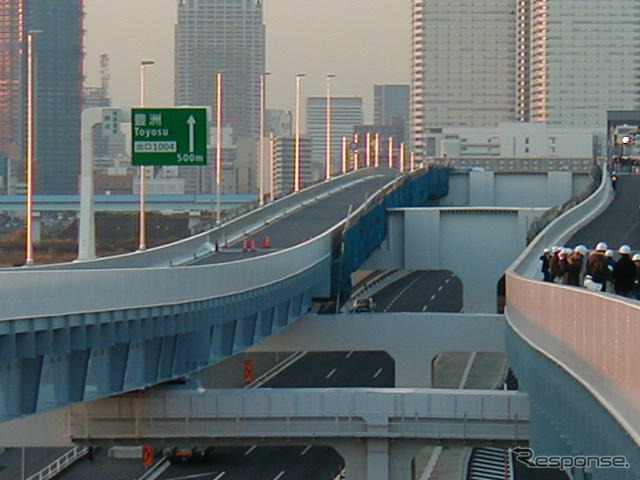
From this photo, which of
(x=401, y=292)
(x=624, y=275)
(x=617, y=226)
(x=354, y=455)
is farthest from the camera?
(x=401, y=292)

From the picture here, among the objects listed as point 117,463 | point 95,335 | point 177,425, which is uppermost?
point 95,335

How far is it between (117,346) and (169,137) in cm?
1437

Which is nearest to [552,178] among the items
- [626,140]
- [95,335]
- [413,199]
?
[626,140]

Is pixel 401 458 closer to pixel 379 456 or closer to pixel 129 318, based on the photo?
pixel 379 456

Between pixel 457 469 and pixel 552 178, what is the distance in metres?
65.7

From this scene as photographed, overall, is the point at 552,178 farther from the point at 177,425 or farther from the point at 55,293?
the point at 55,293

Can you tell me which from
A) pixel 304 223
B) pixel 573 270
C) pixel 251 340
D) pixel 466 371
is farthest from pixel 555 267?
pixel 304 223

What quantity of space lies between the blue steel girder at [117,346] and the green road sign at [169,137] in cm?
421

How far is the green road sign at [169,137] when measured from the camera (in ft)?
142

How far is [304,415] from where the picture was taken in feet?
119

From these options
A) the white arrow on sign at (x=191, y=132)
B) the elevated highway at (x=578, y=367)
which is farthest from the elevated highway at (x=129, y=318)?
the elevated highway at (x=578, y=367)

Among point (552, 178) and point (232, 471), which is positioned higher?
point (552, 178)

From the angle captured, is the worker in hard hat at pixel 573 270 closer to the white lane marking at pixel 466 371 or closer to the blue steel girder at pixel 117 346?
the blue steel girder at pixel 117 346

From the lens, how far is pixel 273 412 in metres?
36.5
